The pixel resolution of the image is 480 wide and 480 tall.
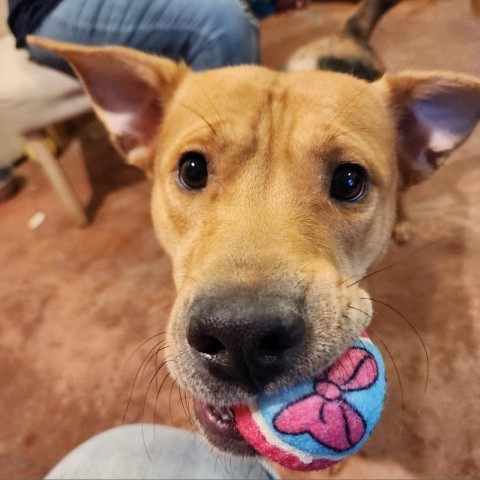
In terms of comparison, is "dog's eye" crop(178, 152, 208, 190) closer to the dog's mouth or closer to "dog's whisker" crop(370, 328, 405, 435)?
the dog's mouth

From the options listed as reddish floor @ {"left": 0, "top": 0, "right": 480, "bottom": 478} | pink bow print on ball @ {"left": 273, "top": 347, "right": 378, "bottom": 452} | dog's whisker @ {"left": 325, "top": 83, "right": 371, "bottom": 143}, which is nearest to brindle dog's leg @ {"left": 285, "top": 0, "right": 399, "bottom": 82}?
reddish floor @ {"left": 0, "top": 0, "right": 480, "bottom": 478}

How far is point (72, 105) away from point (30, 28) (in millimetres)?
466

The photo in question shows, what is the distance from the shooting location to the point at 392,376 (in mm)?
2379

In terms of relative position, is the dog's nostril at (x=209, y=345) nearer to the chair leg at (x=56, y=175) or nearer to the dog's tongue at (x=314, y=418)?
the dog's tongue at (x=314, y=418)

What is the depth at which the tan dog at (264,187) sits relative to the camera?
1187 millimetres

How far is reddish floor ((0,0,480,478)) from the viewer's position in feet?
7.30

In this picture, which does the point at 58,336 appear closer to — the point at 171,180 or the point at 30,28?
the point at 171,180

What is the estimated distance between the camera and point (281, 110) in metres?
1.71

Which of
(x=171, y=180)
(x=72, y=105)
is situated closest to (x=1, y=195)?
(x=72, y=105)

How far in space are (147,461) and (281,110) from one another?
1463mm

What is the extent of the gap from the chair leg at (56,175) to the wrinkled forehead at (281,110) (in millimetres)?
1450

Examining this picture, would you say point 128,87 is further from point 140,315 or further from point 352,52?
point 352,52

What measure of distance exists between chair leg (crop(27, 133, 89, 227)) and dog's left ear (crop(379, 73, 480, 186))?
2.21m

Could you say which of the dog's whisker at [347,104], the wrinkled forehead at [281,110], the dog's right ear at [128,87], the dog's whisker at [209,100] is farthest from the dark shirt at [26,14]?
the dog's whisker at [347,104]
